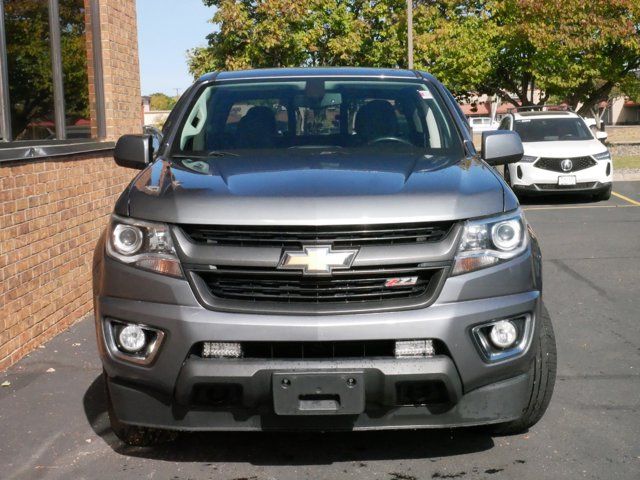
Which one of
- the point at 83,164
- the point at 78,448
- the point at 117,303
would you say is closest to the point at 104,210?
the point at 83,164

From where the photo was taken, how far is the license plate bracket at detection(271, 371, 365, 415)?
3.87 m

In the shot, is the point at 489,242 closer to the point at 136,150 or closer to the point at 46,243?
the point at 136,150

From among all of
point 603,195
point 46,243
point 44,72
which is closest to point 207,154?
point 46,243

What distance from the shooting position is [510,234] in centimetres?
420

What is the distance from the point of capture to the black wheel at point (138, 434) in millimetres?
4543

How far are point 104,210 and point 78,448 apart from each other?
4.23 meters

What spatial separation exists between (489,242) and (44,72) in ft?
16.7

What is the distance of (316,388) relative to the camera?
3.88 meters

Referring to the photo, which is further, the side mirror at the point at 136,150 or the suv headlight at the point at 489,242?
the side mirror at the point at 136,150

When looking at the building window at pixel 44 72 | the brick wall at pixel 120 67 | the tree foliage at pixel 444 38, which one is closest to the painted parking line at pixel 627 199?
the brick wall at pixel 120 67

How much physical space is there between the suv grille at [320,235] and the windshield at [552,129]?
48.2 ft

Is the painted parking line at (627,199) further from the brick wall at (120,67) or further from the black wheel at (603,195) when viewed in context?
the brick wall at (120,67)

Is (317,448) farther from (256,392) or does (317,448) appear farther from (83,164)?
(83,164)

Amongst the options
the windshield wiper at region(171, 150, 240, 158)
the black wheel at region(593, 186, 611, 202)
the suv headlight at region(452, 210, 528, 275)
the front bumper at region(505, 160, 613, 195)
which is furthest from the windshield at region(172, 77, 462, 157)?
the black wheel at region(593, 186, 611, 202)
